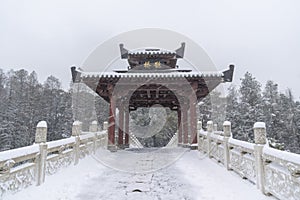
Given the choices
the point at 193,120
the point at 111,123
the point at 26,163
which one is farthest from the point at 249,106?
the point at 26,163

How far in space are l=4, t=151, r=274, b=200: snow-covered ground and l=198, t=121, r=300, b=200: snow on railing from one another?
19 centimetres

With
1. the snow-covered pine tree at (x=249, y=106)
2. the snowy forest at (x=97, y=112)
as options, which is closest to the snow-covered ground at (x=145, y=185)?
the snowy forest at (x=97, y=112)

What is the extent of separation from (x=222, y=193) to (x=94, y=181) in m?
2.62

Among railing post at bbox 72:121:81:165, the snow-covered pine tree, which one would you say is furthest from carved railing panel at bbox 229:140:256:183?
the snow-covered pine tree

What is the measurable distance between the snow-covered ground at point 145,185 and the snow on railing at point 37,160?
15cm

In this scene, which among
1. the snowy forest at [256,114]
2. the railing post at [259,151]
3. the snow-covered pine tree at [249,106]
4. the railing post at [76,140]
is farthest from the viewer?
the snowy forest at [256,114]

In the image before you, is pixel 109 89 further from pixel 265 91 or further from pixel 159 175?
pixel 265 91

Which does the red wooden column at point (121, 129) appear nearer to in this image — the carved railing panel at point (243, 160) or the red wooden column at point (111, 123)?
the red wooden column at point (111, 123)

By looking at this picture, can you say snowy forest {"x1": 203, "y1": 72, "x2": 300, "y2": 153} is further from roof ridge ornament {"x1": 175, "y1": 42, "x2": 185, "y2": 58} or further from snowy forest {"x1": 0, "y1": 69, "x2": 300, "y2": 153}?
roof ridge ornament {"x1": 175, "y1": 42, "x2": 185, "y2": 58}

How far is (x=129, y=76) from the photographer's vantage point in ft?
29.4

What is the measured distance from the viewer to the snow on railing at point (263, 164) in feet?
9.95

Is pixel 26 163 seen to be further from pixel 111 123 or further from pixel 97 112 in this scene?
pixel 97 112

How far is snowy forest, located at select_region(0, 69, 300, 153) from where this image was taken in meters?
26.7

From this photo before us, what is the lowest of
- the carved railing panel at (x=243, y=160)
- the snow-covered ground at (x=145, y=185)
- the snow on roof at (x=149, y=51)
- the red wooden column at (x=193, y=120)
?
the snow-covered ground at (x=145, y=185)
